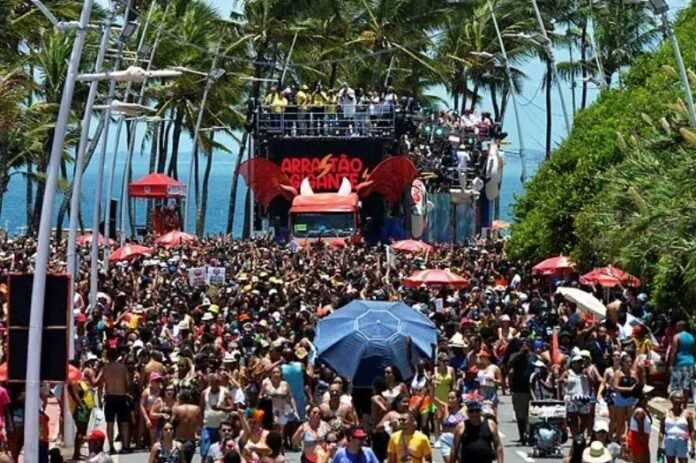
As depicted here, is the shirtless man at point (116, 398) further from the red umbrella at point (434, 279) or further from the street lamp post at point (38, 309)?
the red umbrella at point (434, 279)

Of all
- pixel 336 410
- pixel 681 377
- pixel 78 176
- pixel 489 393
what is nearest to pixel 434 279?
pixel 78 176

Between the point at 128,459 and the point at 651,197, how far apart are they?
1164 cm

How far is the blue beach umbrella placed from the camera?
23.5 meters

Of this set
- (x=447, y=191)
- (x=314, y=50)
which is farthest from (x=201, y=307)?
(x=314, y=50)

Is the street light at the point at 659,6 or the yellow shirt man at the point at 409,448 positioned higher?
the street light at the point at 659,6

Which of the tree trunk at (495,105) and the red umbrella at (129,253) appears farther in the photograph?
the tree trunk at (495,105)

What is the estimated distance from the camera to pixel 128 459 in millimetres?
23188

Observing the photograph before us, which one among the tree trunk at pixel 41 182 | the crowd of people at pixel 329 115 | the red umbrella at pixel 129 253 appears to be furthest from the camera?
the tree trunk at pixel 41 182

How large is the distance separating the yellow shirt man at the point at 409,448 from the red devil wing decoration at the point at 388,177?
42.0 metres

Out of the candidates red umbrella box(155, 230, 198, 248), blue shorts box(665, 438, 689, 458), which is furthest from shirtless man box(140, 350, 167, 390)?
red umbrella box(155, 230, 198, 248)

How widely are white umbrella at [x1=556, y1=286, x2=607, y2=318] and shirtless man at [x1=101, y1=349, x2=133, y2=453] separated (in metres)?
10.6

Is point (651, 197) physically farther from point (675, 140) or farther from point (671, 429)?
point (671, 429)

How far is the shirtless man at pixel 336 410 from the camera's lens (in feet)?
66.1

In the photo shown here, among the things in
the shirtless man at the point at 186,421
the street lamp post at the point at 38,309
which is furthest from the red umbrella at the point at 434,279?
the street lamp post at the point at 38,309
